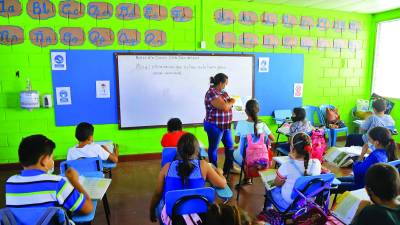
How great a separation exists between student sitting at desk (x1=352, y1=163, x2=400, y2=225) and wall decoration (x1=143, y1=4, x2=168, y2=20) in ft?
12.3

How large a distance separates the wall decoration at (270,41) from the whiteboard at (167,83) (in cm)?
38

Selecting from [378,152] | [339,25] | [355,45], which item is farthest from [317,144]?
[355,45]

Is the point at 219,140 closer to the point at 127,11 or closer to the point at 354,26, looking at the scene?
Result: the point at 127,11

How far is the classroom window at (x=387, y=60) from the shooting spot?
5.60 metres

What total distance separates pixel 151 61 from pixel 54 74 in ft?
4.47

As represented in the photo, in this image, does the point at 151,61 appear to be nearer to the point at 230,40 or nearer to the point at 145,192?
the point at 230,40

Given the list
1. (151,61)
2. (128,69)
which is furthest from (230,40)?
(128,69)

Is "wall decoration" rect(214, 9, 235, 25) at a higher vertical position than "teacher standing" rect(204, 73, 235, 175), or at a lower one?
higher

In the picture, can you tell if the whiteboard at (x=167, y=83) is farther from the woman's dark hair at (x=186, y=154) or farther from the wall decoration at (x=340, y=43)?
the woman's dark hair at (x=186, y=154)

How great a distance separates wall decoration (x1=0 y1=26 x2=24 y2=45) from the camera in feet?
13.0

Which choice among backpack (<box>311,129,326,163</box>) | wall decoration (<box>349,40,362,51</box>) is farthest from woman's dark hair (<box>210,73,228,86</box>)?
wall decoration (<box>349,40,362,51</box>)

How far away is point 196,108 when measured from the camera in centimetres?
491

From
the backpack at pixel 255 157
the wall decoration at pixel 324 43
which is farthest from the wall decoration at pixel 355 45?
the backpack at pixel 255 157

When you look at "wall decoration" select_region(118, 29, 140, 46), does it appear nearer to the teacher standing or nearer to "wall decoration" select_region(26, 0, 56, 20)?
"wall decoration" select_region(26, 0, 56, 20)
